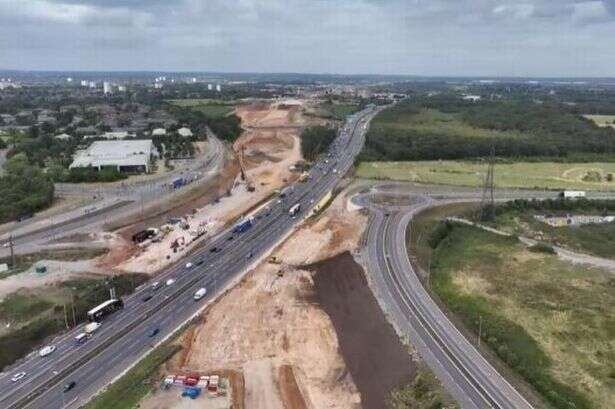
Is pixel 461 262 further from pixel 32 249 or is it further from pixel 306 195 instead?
pixel 32 249

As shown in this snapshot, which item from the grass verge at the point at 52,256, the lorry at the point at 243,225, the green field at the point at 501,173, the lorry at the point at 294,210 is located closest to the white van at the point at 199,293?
the grass verge at the point at 52,256

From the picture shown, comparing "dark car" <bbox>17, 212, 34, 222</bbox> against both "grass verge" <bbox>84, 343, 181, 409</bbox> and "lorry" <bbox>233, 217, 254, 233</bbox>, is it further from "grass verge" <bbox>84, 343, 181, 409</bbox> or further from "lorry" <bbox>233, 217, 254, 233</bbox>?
"grass verge" <bbox>84, 343, 181, 409</bbox>

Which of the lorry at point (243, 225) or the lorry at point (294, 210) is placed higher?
the lorry at point (294, 210)

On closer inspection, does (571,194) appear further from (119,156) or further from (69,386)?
(119,156)

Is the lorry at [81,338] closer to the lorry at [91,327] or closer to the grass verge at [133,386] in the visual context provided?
the lorry at [91,327]

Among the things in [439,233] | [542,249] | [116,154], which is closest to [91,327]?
[439,233]
